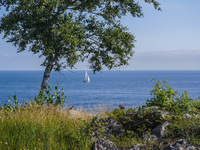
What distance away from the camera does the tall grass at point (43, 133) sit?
7.57 metres

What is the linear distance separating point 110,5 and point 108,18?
0.75 metres

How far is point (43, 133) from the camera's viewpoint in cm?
805

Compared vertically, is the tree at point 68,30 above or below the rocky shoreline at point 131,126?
above

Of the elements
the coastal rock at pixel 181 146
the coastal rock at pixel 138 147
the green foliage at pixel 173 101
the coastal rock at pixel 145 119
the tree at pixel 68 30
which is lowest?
the coastal rock at pixel 138 147

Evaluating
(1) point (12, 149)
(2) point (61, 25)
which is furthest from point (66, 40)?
(1) point (12, 149)

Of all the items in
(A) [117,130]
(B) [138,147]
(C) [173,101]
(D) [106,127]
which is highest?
(C) [173,101]

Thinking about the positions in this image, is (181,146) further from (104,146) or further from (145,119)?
(145,119)

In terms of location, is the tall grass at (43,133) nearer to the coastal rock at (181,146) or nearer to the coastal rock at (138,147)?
the coastal rock at (138,147)

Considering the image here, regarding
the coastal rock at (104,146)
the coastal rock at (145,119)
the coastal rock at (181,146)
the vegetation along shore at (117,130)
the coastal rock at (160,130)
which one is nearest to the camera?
the coastal rock at (181,146)

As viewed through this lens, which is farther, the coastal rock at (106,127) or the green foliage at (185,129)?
the coastal rock at (106,127)

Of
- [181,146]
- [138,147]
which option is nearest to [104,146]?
[138,147]

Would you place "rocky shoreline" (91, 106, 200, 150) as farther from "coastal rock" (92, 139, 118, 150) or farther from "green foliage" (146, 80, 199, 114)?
"green foliage" (146, 80, 199, 114)

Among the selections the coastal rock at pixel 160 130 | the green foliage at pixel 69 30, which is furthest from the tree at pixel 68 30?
the coastal rock at pixel 160 130

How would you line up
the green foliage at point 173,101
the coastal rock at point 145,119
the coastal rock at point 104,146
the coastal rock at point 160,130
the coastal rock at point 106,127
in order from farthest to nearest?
the green foliage at point 173,101 < the coastal rock at point 145,119 < the coastal rock at point 106,127 < the coastal rock at point 160,130 < the coastal rock at point 104,146
